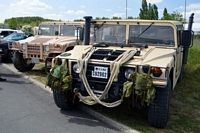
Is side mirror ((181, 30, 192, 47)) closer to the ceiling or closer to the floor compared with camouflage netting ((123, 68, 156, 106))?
closer to the ceiling

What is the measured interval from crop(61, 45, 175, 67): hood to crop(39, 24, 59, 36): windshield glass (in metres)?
4.09

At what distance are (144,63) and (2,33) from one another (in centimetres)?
1185

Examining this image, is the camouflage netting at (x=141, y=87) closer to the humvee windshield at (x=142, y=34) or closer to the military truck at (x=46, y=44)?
the humvee windshield at (x=142, y=34)

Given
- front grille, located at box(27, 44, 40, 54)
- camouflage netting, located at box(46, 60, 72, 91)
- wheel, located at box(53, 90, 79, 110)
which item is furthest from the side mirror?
front grille, located at box(27, 44, 40, 54)

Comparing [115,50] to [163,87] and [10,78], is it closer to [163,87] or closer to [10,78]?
[163,87]

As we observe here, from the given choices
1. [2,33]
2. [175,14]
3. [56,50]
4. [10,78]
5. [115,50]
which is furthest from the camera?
[175,14]

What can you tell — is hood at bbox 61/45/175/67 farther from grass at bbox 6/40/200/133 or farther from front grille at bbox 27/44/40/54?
front grille at bbox 27/44/40/54

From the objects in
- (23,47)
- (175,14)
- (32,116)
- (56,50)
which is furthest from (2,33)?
(175,14)

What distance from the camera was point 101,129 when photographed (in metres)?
4.10

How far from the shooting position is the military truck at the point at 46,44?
7.48 m

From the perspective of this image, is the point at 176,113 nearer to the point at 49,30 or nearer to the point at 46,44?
the point at 46,44

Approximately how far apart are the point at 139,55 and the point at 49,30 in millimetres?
5416

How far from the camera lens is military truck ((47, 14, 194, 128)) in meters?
3.73

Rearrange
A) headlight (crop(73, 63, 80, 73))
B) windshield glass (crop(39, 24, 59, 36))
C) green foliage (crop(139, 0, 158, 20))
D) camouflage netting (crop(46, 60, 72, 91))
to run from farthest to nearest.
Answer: green foliage (crop(139, 0, 158, 20))
windshield glass (crop(39, 24, 59, 36))
headlight (crop(73, 63, 80, 73))
camouflage netting (crop(46, 60, 72, 91))
